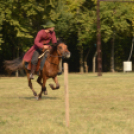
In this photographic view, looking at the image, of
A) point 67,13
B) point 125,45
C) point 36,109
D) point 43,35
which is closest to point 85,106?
point 36,109

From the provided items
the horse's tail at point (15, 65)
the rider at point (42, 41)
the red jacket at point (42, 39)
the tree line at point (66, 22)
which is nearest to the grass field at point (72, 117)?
the rider at point (42, 41)

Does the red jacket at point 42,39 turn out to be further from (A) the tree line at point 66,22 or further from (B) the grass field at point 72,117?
(A) the tree line at point 66,22

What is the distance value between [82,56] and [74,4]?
257 inches

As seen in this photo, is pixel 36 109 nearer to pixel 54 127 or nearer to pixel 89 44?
pixel 54 127

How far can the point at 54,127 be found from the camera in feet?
24.8

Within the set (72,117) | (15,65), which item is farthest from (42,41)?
(72,117)

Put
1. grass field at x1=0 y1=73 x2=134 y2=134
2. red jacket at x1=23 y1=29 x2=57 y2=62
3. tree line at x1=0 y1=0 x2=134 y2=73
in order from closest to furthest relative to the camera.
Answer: grass field at x1=0 y1=73 x2=134 y2=134
red jacket at x1=23 y1=29 x2=57 y2=62
tree line at x1=0 y1=0 x2=134 y2=73

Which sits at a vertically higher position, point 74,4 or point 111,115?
point 74,4

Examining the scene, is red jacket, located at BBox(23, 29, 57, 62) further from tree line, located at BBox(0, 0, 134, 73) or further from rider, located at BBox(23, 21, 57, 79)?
tree line, located at BBox(0, 0, 134, 73)

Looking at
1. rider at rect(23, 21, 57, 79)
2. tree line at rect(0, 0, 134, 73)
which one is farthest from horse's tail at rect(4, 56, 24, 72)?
tree line at rect(0, 0, 134, 73)

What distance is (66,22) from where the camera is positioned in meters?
41.7

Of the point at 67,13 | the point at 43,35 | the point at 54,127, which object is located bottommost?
the point at 54,127

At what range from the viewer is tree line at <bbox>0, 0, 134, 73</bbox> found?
120 ft

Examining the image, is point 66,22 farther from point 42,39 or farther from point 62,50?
point 62,50
